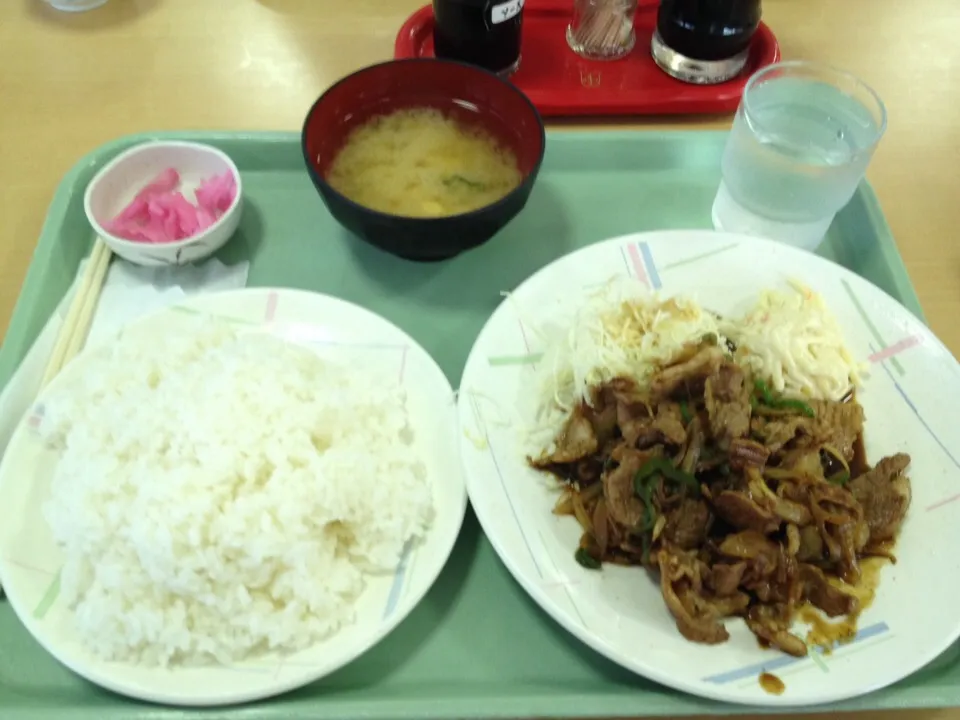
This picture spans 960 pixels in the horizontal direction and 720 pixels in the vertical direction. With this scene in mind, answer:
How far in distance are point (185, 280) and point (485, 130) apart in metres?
0.77

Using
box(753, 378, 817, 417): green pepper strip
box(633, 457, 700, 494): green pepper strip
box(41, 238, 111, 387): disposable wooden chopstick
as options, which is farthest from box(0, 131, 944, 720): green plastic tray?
box(753, 378, 817, 417): green pepper strip

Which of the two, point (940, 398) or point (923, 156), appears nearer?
point (940, 398)

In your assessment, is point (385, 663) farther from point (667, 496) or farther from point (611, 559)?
point (667, 496)

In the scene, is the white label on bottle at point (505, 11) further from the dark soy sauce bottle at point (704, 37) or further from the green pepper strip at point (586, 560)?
the green pepper strip at point (586, 560)

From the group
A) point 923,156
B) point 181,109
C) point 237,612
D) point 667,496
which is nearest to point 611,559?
point 667,496

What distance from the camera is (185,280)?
1667 mm

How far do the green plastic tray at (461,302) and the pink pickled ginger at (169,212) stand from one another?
103mm

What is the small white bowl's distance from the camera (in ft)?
5.18

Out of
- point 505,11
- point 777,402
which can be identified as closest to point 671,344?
point 777,402

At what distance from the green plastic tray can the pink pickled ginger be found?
0.10 meters

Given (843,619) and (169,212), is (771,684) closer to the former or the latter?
(843,619)

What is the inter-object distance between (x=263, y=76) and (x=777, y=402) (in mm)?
1737

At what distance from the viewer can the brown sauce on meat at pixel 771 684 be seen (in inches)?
41.1

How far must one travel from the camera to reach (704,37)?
2027mm
